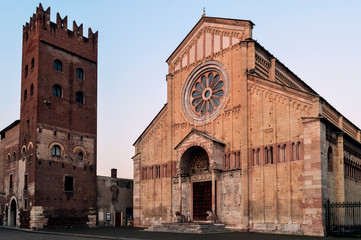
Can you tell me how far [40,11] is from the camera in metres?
37.8

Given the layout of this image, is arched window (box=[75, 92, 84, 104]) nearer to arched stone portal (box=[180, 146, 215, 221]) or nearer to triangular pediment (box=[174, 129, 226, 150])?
triangular pediment (box=[174, 129, 226, 150])

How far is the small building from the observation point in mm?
39812

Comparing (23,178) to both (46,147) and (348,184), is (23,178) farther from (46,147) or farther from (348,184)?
(348,184)

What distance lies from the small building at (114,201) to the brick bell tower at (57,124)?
3.69 feet

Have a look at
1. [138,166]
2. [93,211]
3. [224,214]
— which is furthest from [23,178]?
[224,214]

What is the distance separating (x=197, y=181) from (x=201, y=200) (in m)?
1.48

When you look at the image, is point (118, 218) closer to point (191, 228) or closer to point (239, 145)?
point (191, 228)

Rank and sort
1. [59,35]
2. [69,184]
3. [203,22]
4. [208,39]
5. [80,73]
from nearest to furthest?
[208,39] < [203,22] < [69,184] < [59,35] < [80,73]

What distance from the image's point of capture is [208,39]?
32.2 metres

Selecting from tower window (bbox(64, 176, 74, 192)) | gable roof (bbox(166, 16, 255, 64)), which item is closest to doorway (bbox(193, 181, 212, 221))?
gable roof (bbox(166, 16, 255, 64))

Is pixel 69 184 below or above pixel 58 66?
below

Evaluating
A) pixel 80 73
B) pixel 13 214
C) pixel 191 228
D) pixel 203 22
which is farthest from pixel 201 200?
pixel 13 214

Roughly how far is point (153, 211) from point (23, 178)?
512 inches

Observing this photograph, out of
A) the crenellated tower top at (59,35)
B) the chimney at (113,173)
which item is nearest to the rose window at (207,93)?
the crenellated tower top at (59,35)
